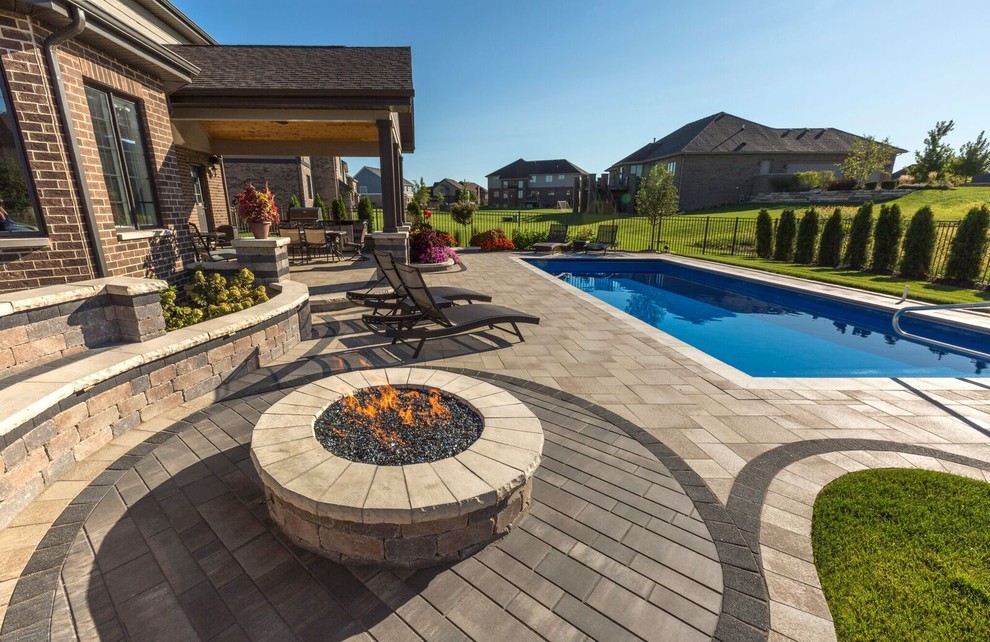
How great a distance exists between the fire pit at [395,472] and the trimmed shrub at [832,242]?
642 inches

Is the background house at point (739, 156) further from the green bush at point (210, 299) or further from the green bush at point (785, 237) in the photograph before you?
the green bush at point (210, 299)

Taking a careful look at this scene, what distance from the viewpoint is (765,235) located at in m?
17.6

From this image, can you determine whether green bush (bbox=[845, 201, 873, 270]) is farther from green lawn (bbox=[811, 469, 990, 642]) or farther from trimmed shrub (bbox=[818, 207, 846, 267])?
green lawn (bbox=[811, 469, 990, 642])

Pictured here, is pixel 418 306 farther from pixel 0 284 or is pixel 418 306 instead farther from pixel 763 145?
pixel 763 145

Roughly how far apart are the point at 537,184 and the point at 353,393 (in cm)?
7045

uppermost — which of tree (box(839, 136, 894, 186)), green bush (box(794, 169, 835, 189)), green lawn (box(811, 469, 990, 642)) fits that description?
tree (box(839, 136, 894, 186))

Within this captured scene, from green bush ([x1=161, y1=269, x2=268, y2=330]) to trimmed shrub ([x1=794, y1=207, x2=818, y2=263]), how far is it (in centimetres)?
1784

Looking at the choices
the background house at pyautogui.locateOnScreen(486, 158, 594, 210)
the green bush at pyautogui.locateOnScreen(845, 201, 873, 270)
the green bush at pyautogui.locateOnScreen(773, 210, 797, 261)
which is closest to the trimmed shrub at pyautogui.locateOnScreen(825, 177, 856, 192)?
the green bush at pyautogui.locateOnScreen(773, 210, 797, 261)

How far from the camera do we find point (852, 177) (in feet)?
122

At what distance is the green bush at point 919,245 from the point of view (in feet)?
39.0

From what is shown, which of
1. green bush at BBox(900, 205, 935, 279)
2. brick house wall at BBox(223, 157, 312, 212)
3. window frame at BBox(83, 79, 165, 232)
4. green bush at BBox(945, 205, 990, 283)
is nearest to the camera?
window frame at BBox(83, 79, 165, 232)

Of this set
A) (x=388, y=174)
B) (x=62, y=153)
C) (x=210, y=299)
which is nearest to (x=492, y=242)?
(x=388, y=174)

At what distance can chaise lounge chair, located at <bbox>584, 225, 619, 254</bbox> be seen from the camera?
1875cm

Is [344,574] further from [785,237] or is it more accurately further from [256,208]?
[785,237]
